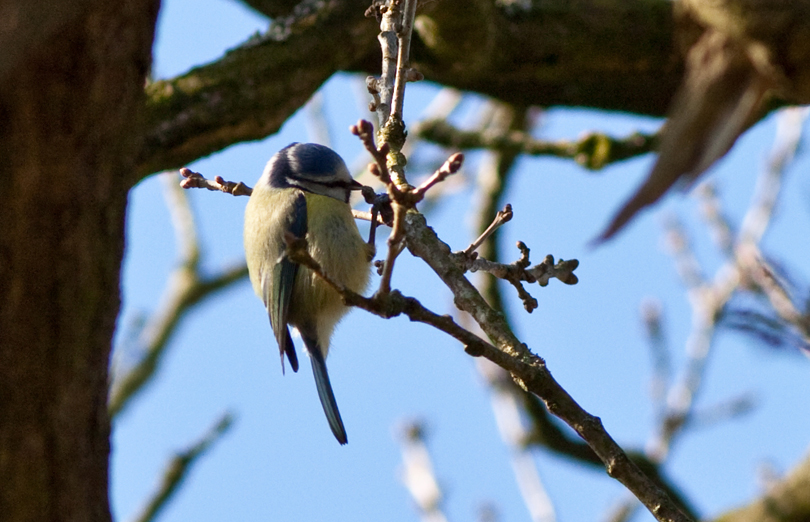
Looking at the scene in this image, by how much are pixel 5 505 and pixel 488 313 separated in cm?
95

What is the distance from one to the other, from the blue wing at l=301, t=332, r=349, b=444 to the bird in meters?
1.94

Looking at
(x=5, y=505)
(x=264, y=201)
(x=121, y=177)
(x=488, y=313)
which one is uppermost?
(x=264, y=201)

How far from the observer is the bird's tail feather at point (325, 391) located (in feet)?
9.31

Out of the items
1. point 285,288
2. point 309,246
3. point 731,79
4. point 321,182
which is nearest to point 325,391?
point 285,288

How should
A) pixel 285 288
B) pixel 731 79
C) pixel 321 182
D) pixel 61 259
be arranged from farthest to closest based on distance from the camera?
pixel 321 182 < pixel 285 288 < pixel 61 259 < pixel 731 79

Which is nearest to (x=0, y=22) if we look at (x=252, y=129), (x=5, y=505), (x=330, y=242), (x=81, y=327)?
(x=81, y=327)

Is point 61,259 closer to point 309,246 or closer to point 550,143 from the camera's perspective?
point 309,246

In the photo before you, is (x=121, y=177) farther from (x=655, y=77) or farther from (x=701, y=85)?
(x=655, y=77)

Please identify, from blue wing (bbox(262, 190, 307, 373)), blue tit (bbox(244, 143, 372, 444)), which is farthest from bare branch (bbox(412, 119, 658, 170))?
blue wing (bbox(262, 190, 307, 373))

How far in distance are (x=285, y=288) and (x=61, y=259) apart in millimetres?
1601

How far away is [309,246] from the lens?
326 cm

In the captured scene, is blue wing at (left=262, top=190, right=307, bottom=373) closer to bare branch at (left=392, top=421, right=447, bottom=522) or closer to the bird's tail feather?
the bird's tail feather

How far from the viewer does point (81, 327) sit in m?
1.64

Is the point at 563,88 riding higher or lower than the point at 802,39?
higher
